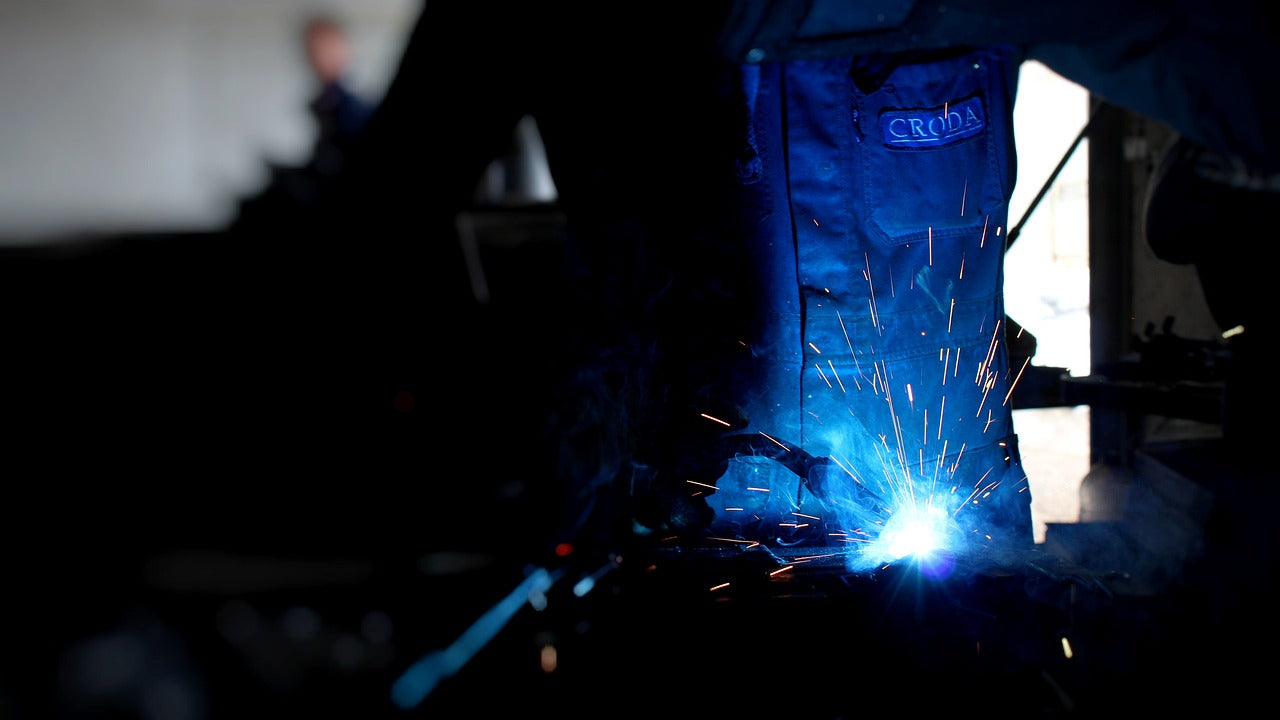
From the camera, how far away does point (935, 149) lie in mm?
1676

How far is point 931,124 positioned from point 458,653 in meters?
1.49

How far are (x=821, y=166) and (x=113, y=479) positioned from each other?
2.27 m

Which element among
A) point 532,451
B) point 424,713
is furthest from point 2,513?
point 424,713

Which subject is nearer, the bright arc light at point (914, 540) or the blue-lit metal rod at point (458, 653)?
the blue-lit metal rod at point (458, 653)

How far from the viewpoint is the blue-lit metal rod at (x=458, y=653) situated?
3.05 ft

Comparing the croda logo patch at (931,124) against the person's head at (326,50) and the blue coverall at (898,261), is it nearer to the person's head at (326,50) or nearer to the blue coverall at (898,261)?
the blue coverall at (898,261)

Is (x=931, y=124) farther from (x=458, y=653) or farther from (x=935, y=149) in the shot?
(x=458, y=653)

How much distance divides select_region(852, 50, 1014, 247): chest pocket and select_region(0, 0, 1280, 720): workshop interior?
0.03 meters

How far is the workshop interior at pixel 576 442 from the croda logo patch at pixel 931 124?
2cm

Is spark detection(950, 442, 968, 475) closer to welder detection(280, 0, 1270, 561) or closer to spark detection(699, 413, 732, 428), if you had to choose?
welder detection(280, 0, 1270, 561)

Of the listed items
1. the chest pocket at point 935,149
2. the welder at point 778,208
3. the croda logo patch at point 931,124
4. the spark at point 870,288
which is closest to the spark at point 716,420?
the welder at point 778,208

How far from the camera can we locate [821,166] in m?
1.68

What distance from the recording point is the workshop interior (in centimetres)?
102

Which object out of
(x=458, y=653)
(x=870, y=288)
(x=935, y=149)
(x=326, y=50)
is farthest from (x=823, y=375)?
(x=326, y=50)
